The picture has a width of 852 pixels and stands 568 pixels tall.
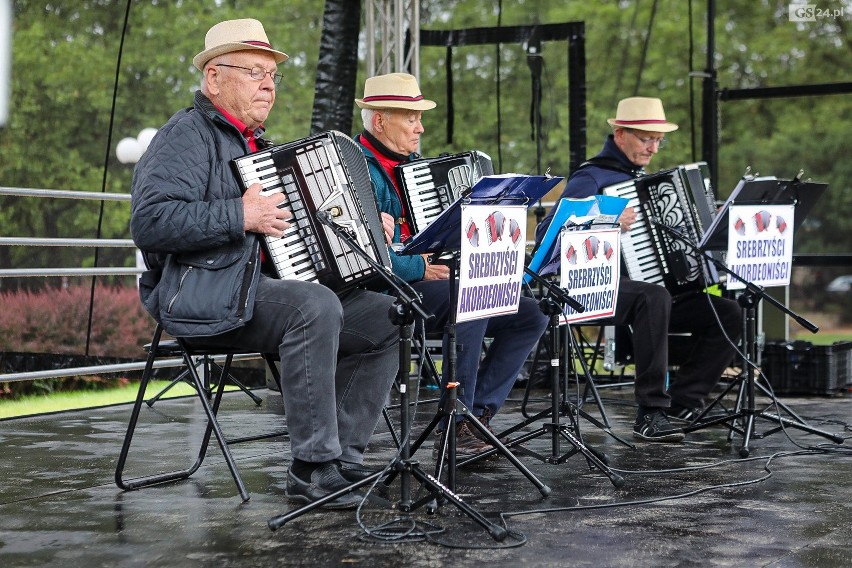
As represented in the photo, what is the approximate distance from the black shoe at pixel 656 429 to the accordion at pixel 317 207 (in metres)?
1.99

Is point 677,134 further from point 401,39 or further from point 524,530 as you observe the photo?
point 524,530

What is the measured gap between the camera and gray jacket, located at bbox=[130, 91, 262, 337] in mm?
3885

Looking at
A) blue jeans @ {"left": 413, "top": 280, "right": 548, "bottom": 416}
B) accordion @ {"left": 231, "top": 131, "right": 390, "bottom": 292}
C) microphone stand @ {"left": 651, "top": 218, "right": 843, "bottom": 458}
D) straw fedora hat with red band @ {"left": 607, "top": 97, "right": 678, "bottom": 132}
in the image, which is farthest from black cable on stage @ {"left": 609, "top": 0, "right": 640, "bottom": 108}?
accordion @ {"left": 231, "top": 131, "right": 390, "bottom": 292}

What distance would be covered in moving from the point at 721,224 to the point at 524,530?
7.39ft

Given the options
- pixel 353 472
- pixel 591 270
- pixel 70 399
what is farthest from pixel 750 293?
pixel 70 399

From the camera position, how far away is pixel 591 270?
4.91 meters

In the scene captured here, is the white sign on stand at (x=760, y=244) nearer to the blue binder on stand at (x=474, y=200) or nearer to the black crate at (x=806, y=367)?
the blue binder on stand at (x=474, y=200)

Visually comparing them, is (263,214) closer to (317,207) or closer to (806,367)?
(317,207)

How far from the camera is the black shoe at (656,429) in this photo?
5527mm

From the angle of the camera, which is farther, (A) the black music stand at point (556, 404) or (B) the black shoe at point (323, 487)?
(A) the black music stand at point (556, 404)

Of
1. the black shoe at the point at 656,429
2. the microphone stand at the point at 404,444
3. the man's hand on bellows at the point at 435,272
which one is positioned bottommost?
the black shoe at the point at 656,429

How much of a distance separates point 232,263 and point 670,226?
2.69 m

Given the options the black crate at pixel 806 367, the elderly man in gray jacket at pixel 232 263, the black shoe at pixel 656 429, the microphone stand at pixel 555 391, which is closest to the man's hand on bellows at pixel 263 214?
the elderly man in gray jacket at pixel 232 263

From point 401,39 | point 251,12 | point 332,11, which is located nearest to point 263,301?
point 401,39
